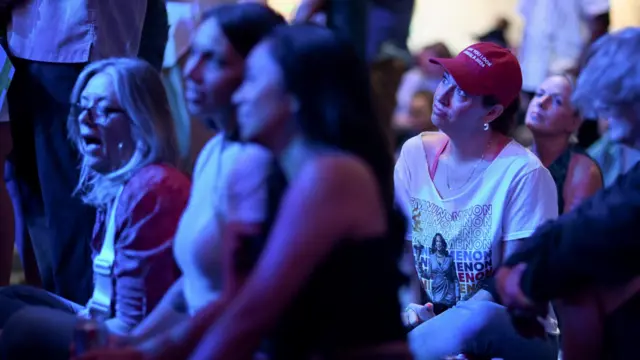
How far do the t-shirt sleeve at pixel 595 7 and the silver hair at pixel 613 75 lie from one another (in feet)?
9.40

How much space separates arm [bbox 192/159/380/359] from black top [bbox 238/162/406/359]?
3 centimetres

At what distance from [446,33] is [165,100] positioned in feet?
22.3

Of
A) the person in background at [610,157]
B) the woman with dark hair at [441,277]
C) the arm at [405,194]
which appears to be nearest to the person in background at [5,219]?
the arm at [405,194]

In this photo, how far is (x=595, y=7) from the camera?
5148 millimetres

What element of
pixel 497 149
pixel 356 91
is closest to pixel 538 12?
pixel 497 149

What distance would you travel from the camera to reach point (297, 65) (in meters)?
1.93

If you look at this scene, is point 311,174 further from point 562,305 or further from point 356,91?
point 562,305

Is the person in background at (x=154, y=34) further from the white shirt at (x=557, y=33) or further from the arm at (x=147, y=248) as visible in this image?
the white shirt at (x=557, y=33)

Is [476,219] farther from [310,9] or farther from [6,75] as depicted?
[6,75]

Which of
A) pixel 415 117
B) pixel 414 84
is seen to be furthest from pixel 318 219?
pixel 414 84

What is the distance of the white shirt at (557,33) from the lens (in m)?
5.15

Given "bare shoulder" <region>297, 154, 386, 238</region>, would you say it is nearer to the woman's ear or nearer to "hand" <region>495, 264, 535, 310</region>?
"hand" <region>495, 264, 535, 310</region>

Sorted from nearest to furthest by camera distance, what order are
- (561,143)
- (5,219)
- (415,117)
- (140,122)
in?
1. (140,122)
2. (5,219)
3. (561,143)
4. (415,117)

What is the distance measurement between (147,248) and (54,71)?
3.95ft
